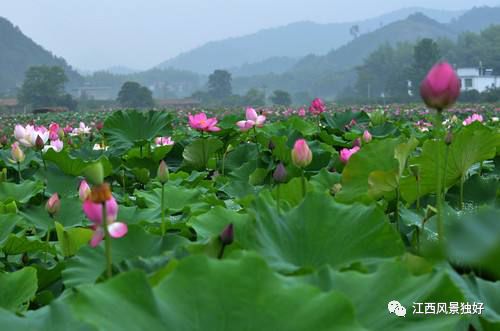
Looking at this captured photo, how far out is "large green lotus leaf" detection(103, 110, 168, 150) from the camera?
222 cm

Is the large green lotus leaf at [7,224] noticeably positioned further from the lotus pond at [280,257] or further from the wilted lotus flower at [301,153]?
the wilted lotus flower at [301,153]

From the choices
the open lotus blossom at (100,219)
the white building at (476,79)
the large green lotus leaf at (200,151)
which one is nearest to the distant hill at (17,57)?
the white building at (476,79)

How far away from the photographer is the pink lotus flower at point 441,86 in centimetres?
61

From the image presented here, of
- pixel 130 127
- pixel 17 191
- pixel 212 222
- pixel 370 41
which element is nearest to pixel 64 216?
pixel 17 191

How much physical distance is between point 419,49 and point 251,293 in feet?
152

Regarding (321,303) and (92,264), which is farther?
(92,264)

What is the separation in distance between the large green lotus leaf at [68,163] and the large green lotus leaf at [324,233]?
98 cm

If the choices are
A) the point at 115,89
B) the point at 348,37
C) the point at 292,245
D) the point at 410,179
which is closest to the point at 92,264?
the point at 292,245

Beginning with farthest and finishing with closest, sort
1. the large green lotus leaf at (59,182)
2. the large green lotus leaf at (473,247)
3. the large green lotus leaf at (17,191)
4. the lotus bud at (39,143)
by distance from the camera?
the lotus bud at (39,143) → the large green lotus leaf at (59,182) → the large green lotus leaf at (17,191) → the large green lotus leaf at (473,247)

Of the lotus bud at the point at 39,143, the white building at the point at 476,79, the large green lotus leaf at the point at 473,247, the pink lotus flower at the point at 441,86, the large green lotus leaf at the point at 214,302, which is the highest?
the pink lotus flower at the point at 441,86

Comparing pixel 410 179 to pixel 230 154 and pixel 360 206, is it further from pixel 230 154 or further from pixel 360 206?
pixel 230 154

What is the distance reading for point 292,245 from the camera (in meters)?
0.66

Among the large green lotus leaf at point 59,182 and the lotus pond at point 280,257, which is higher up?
the lotus pond at point 280,257

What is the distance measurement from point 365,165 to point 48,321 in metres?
0.67
